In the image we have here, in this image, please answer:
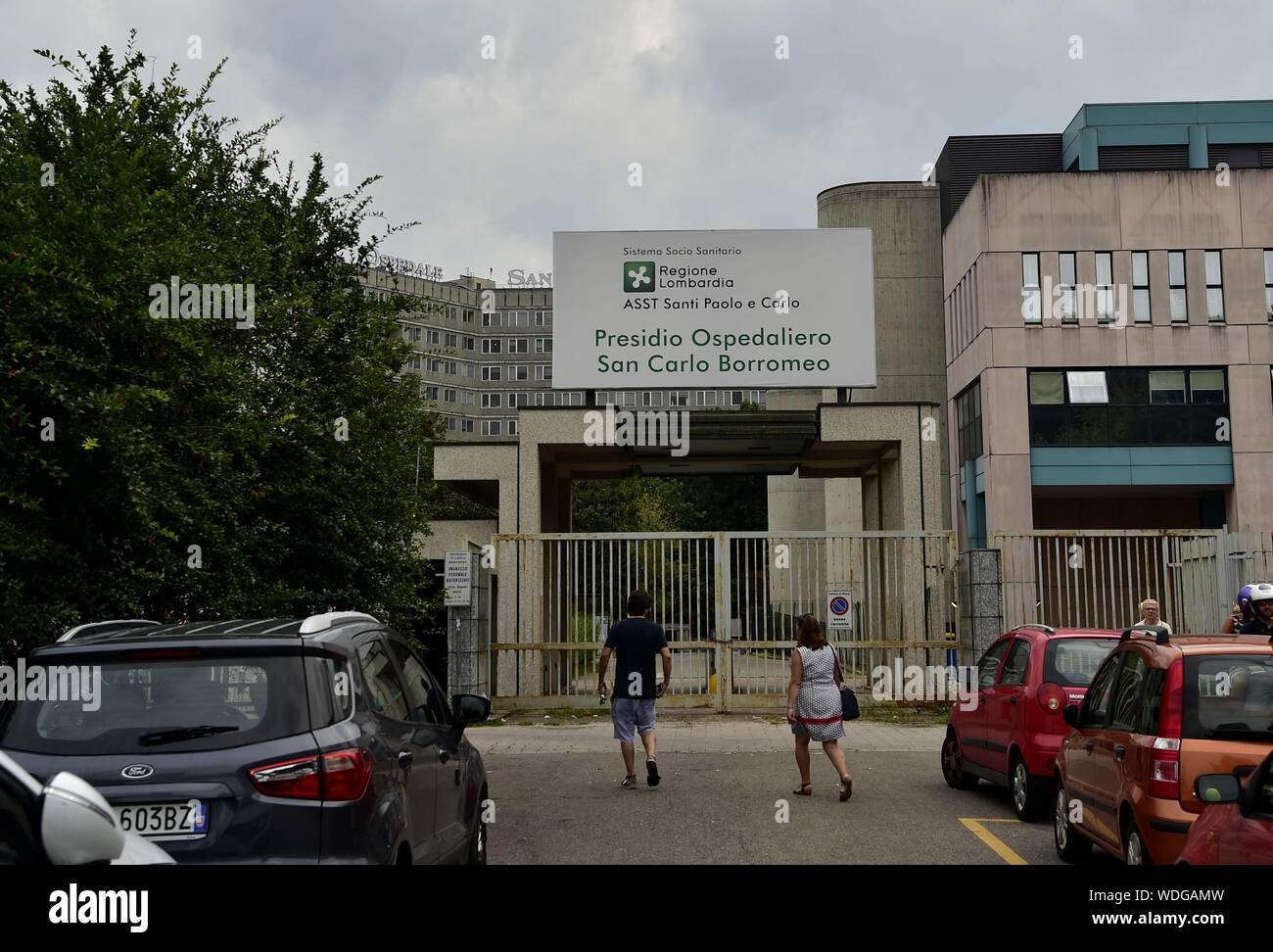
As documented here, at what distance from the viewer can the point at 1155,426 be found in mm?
42750

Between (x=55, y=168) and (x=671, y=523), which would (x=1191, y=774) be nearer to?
(x=55, y=168)

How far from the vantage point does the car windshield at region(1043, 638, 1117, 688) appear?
10773 mm

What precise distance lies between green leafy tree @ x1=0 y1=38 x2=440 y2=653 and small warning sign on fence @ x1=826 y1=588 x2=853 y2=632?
5.99 m

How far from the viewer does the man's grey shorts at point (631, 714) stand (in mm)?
12641

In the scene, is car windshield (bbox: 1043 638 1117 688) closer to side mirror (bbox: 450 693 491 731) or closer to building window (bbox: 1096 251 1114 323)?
side mirror (bbox: 450 693 491 731)

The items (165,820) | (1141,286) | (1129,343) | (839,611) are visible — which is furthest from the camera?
(1141,286)

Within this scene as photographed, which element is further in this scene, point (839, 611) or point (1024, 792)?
point (839, 611)

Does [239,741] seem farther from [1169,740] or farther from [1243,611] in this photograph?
[1243,611]

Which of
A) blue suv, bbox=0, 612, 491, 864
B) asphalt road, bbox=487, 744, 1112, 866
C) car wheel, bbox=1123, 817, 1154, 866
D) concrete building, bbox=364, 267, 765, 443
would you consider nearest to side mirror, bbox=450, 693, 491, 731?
blue suv, bbox=0, 612, 491, 864

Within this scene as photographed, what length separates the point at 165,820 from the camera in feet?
16.4

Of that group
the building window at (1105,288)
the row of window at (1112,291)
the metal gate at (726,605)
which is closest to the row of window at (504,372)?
the row of window at (1112,291)

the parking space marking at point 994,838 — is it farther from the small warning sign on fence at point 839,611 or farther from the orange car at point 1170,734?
the small warning sign on fence at point 839,611

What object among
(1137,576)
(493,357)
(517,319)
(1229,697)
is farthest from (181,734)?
(517,319)

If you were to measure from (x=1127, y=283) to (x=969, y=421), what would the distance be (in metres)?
7.23
